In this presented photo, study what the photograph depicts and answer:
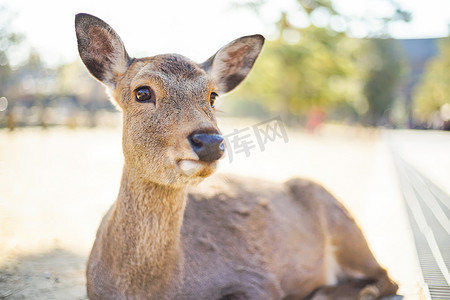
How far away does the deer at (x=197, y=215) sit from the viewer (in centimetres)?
297

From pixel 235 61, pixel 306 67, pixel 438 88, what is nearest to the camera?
pixel 235 61

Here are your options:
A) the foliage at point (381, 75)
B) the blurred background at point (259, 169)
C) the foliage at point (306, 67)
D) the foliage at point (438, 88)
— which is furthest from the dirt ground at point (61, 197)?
the foliage at point (381, 75)

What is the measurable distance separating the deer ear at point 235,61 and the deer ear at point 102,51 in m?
0.85

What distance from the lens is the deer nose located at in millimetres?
2613

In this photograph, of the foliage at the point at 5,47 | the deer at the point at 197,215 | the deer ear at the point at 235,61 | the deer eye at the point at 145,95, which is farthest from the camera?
the foliage at the point at 5,47

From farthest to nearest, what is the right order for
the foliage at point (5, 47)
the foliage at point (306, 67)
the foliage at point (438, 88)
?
the foliage at point (438, 88)
the foliage at point (306, 67)
the foliage at point (5, 47)

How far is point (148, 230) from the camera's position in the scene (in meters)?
3.07

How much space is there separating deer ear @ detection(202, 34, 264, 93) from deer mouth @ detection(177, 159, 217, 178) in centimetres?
143

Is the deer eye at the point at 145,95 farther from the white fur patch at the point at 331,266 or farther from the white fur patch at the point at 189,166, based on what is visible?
the white fur patch at the point at 331,266

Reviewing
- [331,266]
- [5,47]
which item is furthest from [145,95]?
[5,47]

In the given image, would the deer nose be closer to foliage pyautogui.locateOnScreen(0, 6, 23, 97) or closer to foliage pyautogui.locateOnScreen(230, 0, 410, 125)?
foliage pyautogui.locateOnScreen(0, 6, 23, 97)

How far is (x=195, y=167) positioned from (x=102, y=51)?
1.51m

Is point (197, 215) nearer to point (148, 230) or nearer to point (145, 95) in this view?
point (148, 230)

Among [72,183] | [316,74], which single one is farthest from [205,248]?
[316,74]
